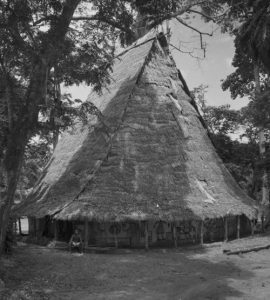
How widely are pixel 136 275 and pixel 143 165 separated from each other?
6783mm

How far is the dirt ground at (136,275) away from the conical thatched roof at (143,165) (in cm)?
161

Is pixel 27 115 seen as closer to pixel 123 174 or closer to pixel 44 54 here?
pixel 44 54

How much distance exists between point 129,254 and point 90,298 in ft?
21.0

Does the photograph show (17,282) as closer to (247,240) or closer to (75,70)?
(75,70)

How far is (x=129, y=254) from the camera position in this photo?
16.1m

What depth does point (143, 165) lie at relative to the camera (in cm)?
1848

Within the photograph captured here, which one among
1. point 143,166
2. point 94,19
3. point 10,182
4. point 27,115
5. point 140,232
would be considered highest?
point 94,19

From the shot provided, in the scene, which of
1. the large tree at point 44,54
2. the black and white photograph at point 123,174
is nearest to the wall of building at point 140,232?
the black and white photograph at point 123,174

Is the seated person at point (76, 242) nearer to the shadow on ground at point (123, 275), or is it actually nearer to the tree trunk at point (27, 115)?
the shadow on ground at point (123, 275)

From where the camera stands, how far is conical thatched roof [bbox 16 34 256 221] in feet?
55.2

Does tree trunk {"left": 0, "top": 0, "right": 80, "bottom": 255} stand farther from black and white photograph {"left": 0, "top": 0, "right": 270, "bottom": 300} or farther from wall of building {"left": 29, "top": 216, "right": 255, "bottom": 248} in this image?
wall of building {"left": 29, "top": 216, "right": 255, "bottom": 248}

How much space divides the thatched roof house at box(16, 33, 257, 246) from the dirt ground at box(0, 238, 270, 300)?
1559 mm

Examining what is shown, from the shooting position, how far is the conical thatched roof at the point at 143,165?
55.2 ft

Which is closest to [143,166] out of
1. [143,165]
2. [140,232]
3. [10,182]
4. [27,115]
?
[143,165]
